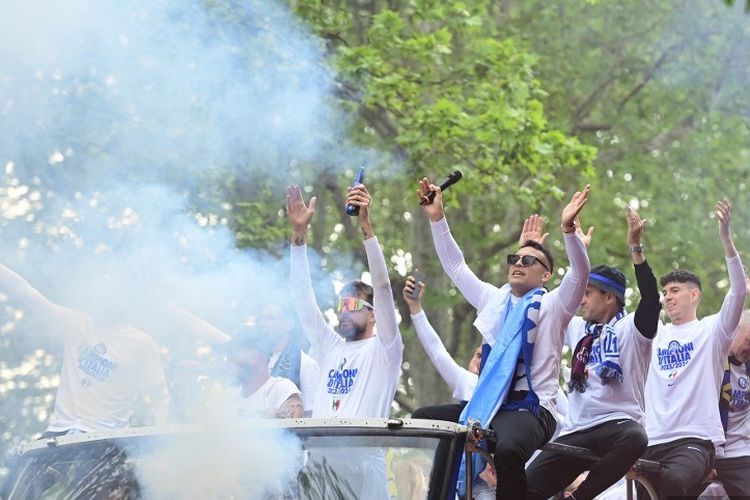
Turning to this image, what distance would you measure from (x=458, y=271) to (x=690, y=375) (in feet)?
4.78

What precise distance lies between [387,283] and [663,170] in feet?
39.9

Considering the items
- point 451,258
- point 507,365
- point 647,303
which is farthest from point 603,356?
point 451,258

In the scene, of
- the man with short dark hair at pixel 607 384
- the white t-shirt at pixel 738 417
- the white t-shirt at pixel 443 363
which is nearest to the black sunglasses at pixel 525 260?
the man with short dark hair at pixel 607 384

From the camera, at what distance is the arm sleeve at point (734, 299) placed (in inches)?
251

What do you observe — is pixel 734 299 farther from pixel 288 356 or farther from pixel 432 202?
pixel 288 356

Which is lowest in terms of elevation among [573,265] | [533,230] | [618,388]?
[618,388]

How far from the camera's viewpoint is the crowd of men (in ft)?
18.3

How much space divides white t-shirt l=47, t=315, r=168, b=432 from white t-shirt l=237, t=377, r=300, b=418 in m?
0.58

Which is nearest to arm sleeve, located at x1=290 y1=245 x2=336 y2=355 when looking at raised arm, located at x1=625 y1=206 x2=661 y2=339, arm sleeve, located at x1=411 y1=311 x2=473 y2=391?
arm sleeve, located at x1=411 y1=311 x2=473 y2=391

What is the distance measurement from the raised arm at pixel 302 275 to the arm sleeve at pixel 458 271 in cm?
86

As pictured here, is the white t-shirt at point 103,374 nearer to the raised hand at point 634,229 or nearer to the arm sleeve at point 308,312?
the arm sleeve at point 308,312

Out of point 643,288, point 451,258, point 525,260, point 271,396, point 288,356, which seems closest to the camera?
point 643,288

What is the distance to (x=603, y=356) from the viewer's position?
6.02 meters

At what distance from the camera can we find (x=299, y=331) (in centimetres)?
775
